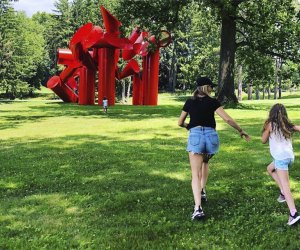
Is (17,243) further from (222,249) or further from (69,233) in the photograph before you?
(222,249)

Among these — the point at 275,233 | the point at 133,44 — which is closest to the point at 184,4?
the point at 133,44

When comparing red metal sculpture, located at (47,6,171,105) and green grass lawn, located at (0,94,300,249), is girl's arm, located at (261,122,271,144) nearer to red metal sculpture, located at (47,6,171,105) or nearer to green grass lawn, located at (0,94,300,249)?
green grass lawn, located at (0,94,300,249)

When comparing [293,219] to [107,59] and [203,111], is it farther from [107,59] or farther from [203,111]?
[107,59]

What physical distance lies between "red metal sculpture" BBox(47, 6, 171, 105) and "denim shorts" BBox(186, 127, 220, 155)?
2418 cm

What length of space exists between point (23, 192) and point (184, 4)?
2093cm

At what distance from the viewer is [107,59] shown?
35156mm

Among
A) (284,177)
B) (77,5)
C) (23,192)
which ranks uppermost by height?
(77,5)

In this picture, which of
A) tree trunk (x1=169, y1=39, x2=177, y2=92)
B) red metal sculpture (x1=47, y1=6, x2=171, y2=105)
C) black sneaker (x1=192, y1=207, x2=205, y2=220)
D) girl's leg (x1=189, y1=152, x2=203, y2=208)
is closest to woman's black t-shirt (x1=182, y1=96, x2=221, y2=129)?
girl's leg (x1=189, y1=152, x2=203, y2=208)

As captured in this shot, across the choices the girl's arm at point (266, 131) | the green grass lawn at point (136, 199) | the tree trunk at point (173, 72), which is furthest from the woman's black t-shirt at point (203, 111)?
the tree trunk at point (173, 72)

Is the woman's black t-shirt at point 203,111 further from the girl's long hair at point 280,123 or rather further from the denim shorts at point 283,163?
the denim shorts at point 283,163

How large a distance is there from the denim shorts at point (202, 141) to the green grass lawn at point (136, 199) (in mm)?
988

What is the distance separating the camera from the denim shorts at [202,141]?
6039mm

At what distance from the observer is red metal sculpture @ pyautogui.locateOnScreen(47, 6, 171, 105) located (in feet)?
113

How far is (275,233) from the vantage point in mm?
5504
